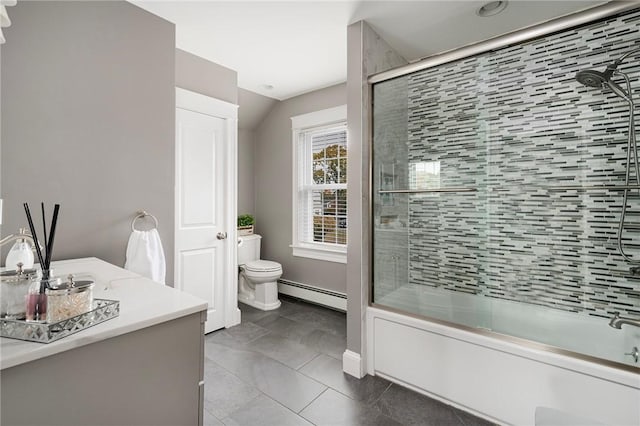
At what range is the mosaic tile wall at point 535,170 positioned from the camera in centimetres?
164

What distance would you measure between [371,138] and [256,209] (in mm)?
2405

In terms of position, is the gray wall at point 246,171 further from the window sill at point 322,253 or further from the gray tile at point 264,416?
the gray tile at point 264,416

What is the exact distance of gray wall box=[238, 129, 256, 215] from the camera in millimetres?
3996

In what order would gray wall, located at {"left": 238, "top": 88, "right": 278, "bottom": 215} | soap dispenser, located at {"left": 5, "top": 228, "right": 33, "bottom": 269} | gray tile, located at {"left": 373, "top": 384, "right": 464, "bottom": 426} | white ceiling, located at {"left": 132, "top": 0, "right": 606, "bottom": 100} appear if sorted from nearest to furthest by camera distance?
soap dispenser, located at {"left": 5, "top": 228, "right": 33, "bottom": 269}
gray tile, located at {"left": 373, "top": 384, "right": 464, "bottom": 426}
white ceiling, located at {"left": 132, "top": 0, "right": 606, "bottom": 100}
gray wall, located at {"left": 238, "top": 88, "right": 278, "bottom": 215}

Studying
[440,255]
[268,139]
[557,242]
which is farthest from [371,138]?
[268,139]

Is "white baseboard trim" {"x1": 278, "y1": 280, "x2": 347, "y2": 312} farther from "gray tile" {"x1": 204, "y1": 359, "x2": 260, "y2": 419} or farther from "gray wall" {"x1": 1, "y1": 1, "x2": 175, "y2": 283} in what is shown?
"gray wall" {"x1": 1, "y1": 1, "x2": 175, "y2": 283}

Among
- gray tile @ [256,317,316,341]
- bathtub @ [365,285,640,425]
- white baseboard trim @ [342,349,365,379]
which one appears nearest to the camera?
bathtub @ [365,285,640,425]

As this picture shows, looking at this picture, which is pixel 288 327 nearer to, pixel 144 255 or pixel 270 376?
pixel 270 376

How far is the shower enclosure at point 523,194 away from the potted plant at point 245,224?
207 cm

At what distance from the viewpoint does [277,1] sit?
193cm

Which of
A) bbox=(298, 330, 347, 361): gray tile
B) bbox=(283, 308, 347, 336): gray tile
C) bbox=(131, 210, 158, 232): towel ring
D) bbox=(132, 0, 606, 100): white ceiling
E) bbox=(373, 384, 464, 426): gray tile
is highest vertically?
bbox=(132, 0, 606, 100): white ceiling

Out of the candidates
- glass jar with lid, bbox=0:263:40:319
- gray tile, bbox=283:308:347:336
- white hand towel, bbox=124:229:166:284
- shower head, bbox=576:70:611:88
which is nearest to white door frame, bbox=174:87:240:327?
gray tile, bbox=283:308:347:336

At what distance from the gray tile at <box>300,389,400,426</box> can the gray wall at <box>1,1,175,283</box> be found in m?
1.43

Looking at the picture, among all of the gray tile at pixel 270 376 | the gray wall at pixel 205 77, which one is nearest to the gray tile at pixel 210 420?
the gray tile at pixel 270 376
